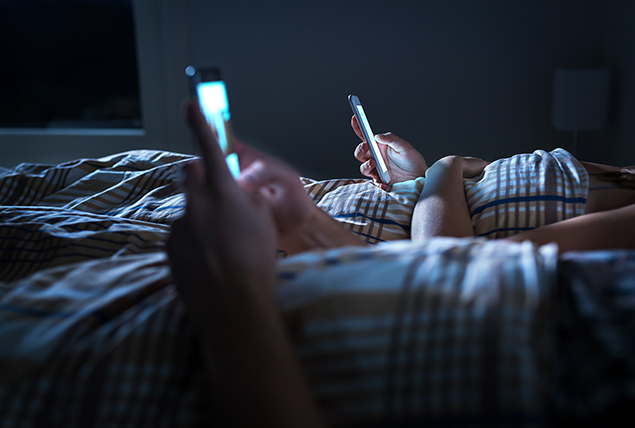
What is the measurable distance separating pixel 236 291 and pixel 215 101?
9.5 inches

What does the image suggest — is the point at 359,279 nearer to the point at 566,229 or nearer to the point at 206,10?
the point at 566,229

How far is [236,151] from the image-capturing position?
1.70 ft

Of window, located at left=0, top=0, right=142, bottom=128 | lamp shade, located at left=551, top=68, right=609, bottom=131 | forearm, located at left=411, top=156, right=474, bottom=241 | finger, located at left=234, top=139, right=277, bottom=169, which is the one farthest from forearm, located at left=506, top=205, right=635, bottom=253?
window, located at left=0, top=0, right=142, bottom=128

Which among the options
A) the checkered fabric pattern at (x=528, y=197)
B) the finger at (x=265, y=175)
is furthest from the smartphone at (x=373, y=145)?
the finger at (x=265, y=175)

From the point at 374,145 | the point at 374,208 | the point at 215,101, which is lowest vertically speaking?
the point at 374,208

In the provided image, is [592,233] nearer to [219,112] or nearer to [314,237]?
[314,237]

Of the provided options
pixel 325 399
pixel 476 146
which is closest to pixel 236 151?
pixel 325 399

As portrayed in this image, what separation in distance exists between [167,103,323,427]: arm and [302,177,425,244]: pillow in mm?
493

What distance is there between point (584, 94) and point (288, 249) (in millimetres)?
1905

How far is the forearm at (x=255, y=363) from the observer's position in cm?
31

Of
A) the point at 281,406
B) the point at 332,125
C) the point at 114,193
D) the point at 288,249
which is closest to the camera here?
the point at 281,406

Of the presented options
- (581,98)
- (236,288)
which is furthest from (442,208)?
(581,98)

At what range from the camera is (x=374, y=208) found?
92 cm

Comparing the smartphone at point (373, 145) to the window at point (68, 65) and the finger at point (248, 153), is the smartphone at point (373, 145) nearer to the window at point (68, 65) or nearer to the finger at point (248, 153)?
the finger at point (248, 153)
